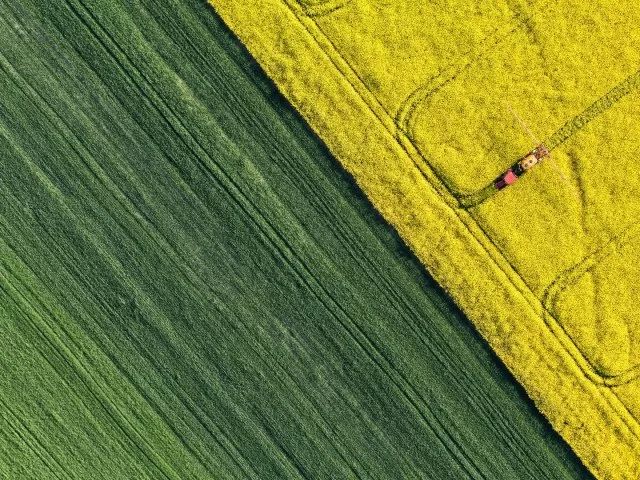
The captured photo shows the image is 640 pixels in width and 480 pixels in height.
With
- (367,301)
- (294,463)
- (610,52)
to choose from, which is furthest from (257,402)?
(610,52)

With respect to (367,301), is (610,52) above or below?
above

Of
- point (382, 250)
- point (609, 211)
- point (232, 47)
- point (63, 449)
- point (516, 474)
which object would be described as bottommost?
point (516, 474)

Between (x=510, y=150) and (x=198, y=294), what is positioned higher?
(x=198, y=294)

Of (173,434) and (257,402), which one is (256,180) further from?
(173,434)
